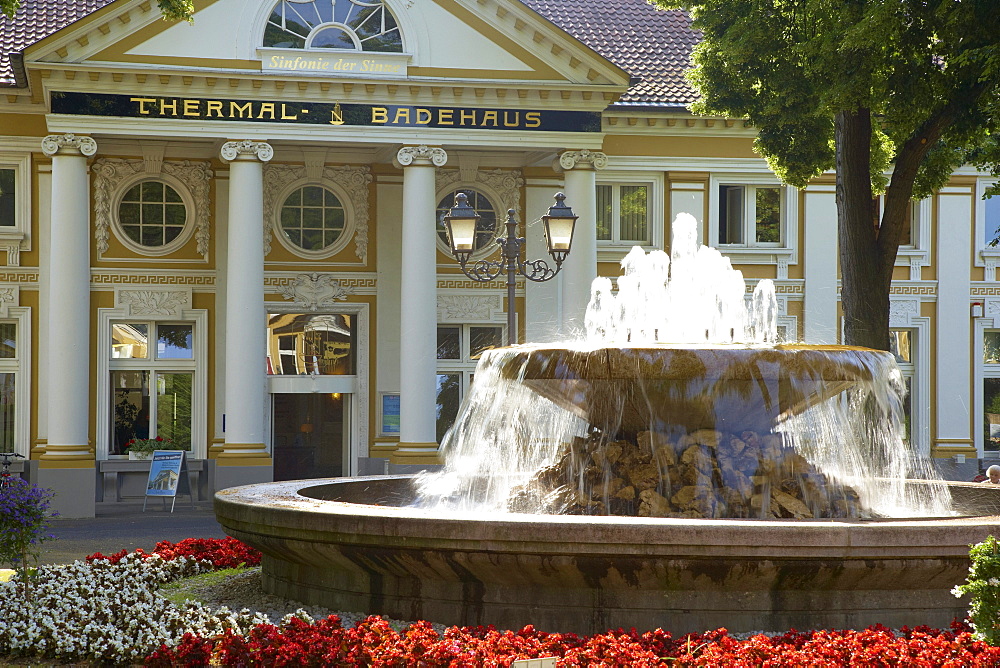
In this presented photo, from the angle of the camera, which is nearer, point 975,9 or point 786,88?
point 975,9

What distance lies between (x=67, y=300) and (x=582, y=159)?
1015cm

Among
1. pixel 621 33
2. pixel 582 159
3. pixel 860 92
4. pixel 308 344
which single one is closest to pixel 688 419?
pixel 860 92

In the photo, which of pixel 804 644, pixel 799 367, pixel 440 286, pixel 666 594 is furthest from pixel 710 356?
pixel 440 286

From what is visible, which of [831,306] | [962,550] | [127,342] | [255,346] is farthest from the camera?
[831,306]

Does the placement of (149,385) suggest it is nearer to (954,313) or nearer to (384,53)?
(384,53)

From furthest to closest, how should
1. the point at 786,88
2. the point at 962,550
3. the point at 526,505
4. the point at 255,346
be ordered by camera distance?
the point at 255,346
the point at 786,88
the point at 526,505
the point at 962,550

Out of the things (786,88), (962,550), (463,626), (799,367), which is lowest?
(463,626)

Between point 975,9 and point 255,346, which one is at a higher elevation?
point 975,9

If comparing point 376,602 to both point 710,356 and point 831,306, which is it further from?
point 831,306

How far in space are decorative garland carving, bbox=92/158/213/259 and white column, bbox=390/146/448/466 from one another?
4829 mm

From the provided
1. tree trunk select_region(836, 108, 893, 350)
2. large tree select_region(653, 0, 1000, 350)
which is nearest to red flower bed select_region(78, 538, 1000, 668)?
tree trunk select_region(836, 108, 893, 350)

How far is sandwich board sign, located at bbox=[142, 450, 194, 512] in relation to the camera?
22688mm

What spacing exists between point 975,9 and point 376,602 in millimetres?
10332

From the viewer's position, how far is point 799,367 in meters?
8.57
